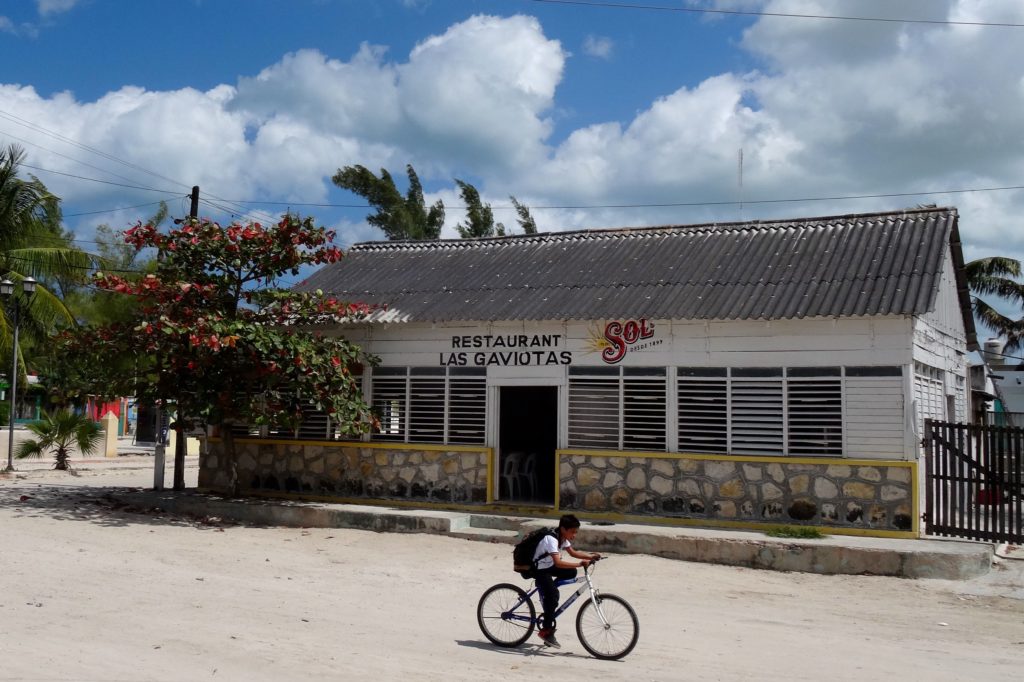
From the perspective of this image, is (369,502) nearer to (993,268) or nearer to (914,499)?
(914,499)

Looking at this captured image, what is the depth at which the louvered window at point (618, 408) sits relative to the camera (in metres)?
14.1

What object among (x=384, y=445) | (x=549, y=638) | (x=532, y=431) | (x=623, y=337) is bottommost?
(x=549, y=638)

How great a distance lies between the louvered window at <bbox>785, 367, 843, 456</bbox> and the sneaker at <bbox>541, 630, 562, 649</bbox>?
21.1ft

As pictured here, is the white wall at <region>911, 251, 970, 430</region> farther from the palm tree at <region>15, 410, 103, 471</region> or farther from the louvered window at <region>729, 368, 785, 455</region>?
the palm tree at <region>15, 410, 103, 471</region>

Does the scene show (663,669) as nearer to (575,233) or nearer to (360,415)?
(360,415)

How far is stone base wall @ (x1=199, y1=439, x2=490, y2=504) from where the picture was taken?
50.2ft

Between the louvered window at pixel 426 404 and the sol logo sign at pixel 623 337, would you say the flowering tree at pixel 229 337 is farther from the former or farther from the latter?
the sol logo sign at pixel 623 337

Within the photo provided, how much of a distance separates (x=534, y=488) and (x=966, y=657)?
9611 millimetres

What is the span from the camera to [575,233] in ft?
58.4

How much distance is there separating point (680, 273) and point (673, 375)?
193 centimetres

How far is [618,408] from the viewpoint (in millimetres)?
14367

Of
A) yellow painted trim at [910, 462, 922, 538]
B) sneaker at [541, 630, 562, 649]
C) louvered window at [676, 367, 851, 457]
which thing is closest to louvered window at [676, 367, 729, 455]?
louvered window at [676, 367, 851, 457]

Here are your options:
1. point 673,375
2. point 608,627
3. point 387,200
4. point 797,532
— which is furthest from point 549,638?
point 387,200

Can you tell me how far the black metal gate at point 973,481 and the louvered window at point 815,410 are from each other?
4.03ft
